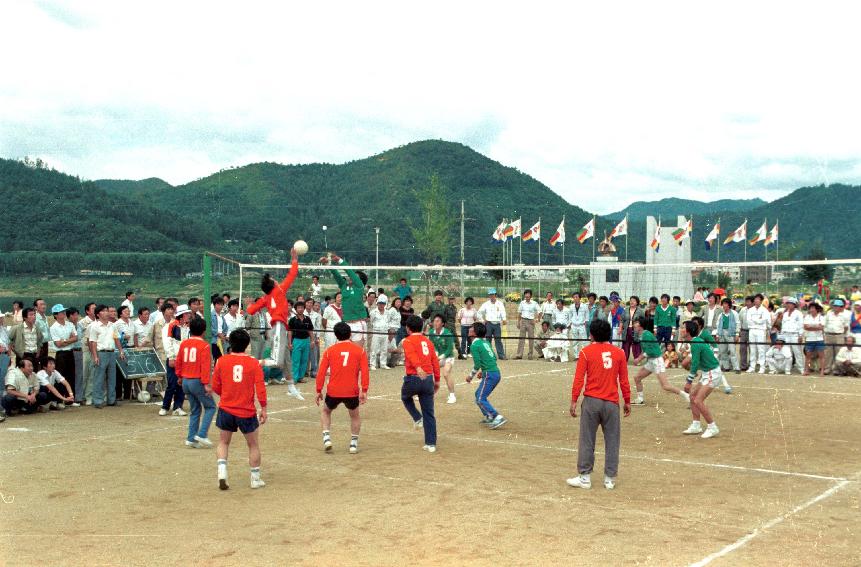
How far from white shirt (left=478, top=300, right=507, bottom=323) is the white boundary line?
14702 mm

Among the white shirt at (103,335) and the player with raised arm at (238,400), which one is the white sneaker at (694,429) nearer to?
the player with raised arm at (238,400)

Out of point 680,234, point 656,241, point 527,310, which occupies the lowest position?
point 527,310

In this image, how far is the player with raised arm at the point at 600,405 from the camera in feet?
32.0

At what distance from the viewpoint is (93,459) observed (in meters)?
11.5

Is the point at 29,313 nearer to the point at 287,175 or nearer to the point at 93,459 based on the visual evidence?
the point at 93,459

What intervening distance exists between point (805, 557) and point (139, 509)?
631 cm

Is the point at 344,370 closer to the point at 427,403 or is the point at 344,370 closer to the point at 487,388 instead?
the point at 427,403

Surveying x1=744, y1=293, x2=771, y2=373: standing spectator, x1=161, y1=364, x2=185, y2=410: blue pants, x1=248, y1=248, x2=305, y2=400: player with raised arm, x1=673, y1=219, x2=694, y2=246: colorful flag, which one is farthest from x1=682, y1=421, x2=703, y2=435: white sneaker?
x1=673, y1=219, x2=694, y2=246: colorful flag

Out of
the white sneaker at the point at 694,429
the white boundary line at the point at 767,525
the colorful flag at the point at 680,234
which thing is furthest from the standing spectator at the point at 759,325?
the colorful flag at the point at 680,234

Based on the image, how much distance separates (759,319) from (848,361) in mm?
2273

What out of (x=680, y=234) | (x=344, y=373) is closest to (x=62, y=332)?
(x=344, y=373)

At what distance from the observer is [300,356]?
2005 cm

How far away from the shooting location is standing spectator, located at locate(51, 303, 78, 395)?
16484mm

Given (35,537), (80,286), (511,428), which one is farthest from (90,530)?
(80,286)
